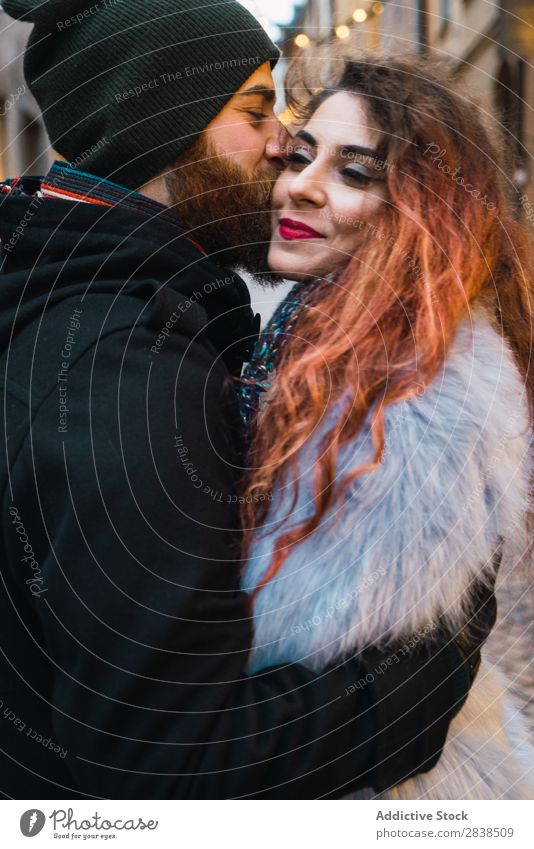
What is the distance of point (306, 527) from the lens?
2.83ft

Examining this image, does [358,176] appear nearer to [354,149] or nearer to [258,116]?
[354,149]

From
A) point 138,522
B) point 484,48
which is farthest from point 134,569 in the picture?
point 484,48

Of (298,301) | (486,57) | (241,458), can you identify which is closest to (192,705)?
(241,458)

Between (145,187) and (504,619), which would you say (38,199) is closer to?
(145,187)

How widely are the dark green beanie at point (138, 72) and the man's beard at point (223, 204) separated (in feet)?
0.09

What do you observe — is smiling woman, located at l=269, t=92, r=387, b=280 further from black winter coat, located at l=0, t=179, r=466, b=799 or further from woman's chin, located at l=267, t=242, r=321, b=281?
black winter coat, located at l=0, t=179, r=466, b=799

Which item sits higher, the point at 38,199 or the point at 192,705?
the point at 38,199

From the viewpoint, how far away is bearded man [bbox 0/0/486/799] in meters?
0.73

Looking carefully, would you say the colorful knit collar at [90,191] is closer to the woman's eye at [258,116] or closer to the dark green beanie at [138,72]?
the dark green beanie at [138,72]

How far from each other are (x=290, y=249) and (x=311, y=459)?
0.28 meters

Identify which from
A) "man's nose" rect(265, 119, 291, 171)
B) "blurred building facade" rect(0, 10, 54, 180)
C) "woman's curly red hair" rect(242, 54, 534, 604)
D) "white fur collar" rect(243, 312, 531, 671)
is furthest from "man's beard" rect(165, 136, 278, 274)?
"blurred building facade" rect(0, 10, 54, 180)

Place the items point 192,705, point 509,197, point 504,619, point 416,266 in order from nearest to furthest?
point 192,705
point 416,266
point 509,197
point 504,619

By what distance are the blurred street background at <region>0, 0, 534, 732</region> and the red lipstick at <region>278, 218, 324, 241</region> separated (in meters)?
0.15

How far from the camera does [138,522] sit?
724mm
